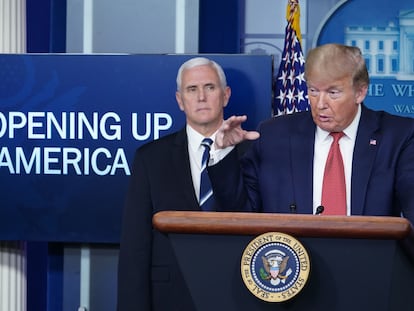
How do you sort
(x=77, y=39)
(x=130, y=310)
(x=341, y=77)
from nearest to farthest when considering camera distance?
(x=341, y=77)
(x=130, y=310)
(x=77, y=39)

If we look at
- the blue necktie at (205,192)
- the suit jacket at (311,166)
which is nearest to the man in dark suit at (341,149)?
the suit jacket at (311,166)

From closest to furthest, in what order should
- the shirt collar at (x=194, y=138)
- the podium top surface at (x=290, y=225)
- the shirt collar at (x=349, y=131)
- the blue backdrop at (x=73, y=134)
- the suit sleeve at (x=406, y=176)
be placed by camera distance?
1. the podium top surface at (x=290, y=225)
2. the suit sleeve at (x=406, y=176)
3. the shirt collar at (x=349, y=131)
4. the shirt collar at (x=194, y=138)
5. the blue backdrop at (x=73, y=134)

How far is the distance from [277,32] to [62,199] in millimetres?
1501

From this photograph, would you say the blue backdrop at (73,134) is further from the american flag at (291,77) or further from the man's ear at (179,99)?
the american flag at (291,77)

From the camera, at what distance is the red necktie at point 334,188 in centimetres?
198

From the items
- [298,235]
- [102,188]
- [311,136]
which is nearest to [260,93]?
[102,188]

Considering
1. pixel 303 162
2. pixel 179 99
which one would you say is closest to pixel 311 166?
pixel 303 162

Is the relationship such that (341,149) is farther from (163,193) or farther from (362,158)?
(163,193)

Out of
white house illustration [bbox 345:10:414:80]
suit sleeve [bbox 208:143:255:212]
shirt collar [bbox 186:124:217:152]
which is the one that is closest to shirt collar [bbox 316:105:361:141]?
suit sleeve [bbox 208:143:255:212]

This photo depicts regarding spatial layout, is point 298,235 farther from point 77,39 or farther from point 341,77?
point 77,39

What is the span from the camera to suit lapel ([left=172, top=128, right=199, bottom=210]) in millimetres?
2977

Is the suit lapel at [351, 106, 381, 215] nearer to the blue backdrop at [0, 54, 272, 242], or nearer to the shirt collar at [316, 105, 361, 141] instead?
the shirt collar at [316, 105, 361, 141]

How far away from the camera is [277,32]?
435 cm

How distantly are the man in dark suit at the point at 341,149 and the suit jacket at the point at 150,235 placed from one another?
916 mm
